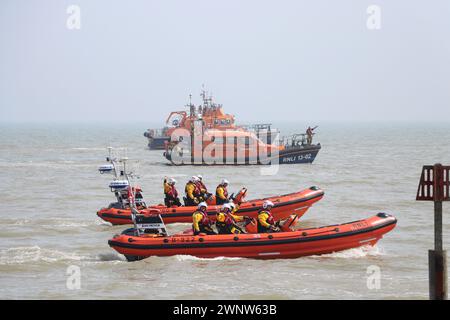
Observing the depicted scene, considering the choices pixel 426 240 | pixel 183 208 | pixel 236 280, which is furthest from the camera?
pixel 183 208

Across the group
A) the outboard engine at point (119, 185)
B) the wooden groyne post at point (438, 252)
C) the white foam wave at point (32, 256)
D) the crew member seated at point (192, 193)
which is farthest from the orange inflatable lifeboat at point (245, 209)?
the wooden groyne post at point (438, 252)

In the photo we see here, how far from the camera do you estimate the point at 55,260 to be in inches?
776

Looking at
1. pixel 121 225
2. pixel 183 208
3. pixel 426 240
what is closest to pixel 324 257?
pixel 426 240

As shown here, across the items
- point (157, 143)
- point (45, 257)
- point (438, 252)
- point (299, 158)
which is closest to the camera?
point (438, 252)

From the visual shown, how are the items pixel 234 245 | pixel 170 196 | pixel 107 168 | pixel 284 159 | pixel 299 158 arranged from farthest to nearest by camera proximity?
pixel 299 158 < pixel 284 159 < pixel 170 196 < pixel 107 168 < pixel 234 245

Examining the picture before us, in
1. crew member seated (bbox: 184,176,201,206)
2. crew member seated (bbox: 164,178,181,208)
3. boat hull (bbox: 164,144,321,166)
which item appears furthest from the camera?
boat hull (bbox: 164,144,321,166)

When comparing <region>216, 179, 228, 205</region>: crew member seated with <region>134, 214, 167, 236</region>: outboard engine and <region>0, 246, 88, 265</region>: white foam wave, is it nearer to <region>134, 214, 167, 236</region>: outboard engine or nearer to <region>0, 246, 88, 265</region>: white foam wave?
<region>134, 214, 167, 236</region>: outboard engine

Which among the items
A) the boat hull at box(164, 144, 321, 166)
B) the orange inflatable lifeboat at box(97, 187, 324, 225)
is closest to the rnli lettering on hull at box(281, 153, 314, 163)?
the boat hull at box(164, 144, 321, 166)

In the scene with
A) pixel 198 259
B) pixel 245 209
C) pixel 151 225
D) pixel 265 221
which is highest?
pixel 265 221

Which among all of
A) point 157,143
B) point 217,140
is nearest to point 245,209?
point 217,140

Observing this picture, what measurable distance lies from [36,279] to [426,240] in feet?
33.2

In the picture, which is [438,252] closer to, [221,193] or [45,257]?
[45,257]

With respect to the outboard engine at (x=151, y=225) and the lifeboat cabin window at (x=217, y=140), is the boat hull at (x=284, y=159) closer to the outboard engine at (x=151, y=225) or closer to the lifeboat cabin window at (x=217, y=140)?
the lifeboat cabin window at (x=217, y=140)
